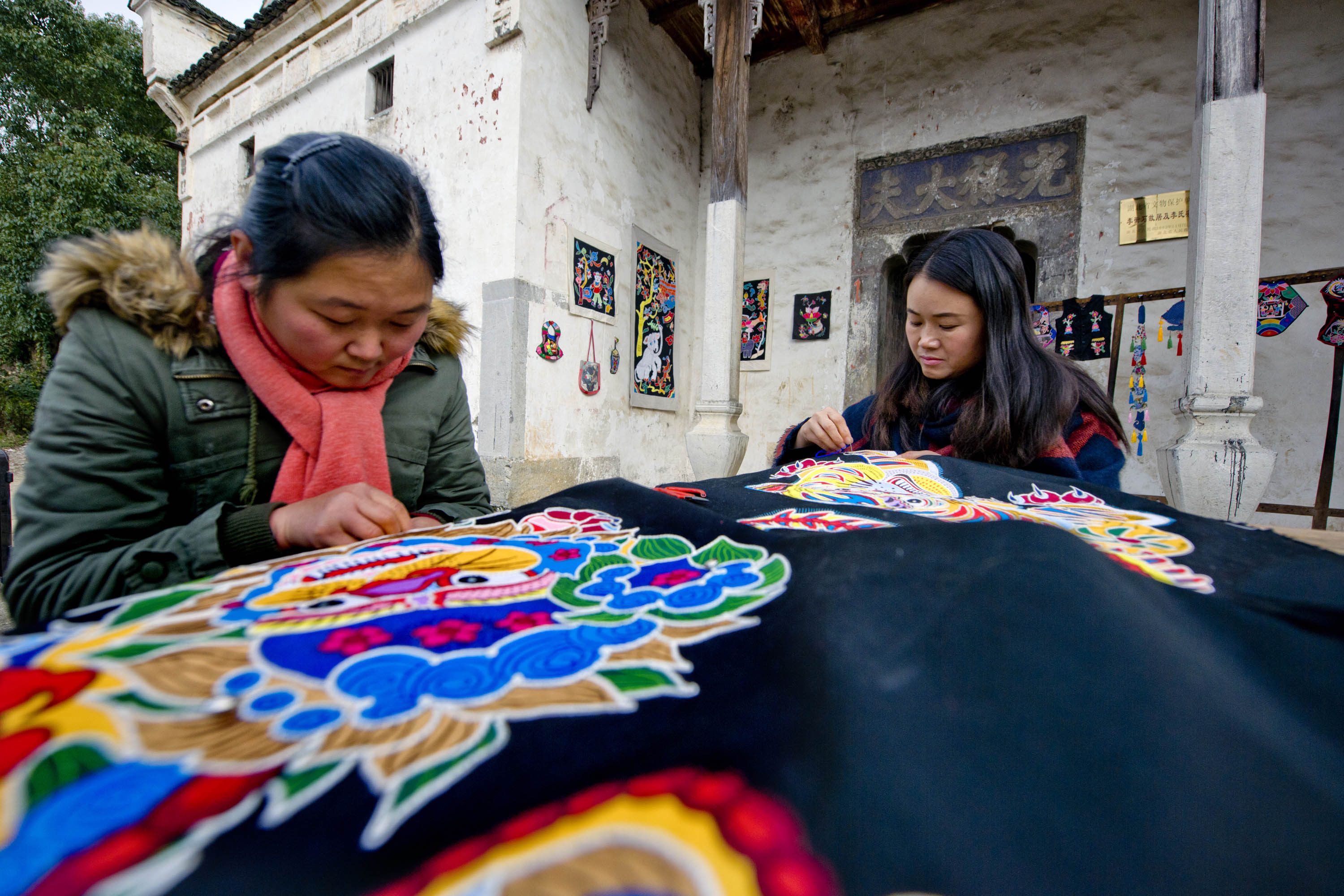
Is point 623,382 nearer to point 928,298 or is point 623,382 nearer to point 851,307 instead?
point 851,307

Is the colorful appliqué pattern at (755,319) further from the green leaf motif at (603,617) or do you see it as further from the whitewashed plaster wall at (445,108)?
the green leaf motif at (603,617)

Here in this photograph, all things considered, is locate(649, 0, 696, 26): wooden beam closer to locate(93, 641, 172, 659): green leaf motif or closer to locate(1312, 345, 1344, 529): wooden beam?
locate(1312, 345, 1344, 529): wooden beam

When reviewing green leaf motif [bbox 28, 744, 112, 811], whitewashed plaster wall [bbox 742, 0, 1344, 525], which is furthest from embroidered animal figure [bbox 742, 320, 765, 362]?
green leaf motif [bbox 28, 744, 112, 811]

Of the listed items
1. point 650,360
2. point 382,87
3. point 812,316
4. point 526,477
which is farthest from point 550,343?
point 382,87

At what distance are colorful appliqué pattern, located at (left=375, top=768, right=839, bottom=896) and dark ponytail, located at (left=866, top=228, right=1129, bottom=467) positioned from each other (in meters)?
1.67

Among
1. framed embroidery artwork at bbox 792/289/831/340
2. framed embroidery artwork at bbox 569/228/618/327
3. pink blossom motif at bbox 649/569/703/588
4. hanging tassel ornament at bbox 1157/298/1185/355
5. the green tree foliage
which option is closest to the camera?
pink blossom motif at bbox 649/569/703/588

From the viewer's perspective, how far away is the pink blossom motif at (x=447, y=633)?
55 centimetres

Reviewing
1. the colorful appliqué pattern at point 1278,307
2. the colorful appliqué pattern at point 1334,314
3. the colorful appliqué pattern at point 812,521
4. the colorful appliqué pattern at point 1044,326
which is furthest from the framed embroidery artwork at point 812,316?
the colorful appliqué pattern at point 812,521

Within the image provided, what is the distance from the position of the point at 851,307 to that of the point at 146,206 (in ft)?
45.9

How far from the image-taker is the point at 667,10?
5.78m

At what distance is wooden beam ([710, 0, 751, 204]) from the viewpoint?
4.59m

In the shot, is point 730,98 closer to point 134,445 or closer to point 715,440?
point 715,440

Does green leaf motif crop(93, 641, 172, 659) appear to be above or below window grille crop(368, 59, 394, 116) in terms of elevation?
below

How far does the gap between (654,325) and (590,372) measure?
1.14 meters
